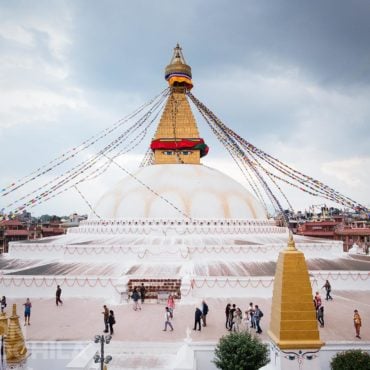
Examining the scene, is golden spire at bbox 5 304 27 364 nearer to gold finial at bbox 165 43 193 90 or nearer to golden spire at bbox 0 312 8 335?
golden spire at bbox 0 312 8 335

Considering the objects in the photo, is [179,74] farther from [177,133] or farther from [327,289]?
[327,289]

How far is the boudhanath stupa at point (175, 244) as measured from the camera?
12.0m

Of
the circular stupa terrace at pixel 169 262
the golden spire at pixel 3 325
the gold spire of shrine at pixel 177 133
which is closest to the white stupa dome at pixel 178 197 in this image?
the circular stupa terrace at pixel 169 262

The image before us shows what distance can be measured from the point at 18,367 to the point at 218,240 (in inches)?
453

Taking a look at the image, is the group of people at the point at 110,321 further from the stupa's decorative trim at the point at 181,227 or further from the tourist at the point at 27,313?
the stupa's decorative trim at the point at 181,227

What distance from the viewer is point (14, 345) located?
20.0ft

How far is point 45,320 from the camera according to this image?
31.1 ft

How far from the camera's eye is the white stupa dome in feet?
62.9

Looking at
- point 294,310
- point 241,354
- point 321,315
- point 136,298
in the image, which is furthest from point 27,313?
point 321,315

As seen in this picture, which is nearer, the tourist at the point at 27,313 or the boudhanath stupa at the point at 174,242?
the tourist at the point at 27,313

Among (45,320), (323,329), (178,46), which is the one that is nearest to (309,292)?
(323,329)

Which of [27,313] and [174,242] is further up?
[174,242]

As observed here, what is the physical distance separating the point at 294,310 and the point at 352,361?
2144mm

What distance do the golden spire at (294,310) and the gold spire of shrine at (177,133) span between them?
60.2ft
